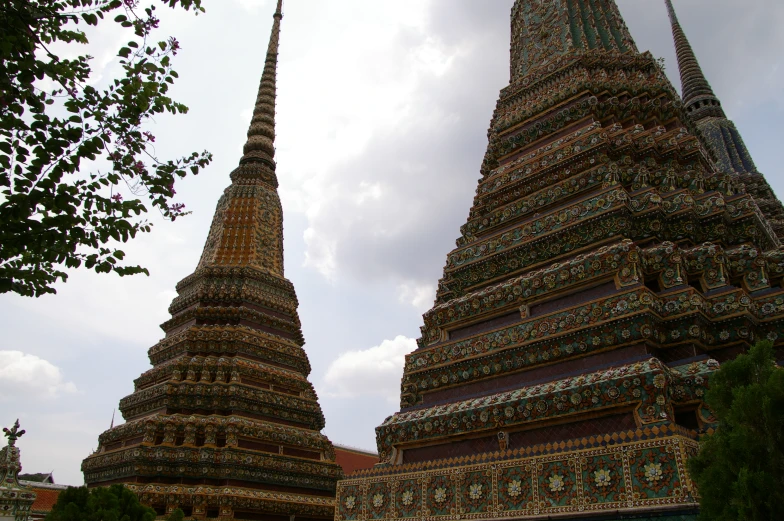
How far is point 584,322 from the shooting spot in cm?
693

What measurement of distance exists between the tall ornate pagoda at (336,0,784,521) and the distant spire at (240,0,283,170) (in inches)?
499

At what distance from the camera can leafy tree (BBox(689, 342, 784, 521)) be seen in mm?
3436

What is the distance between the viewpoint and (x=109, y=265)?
552cm

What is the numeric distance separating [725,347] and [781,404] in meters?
3.20

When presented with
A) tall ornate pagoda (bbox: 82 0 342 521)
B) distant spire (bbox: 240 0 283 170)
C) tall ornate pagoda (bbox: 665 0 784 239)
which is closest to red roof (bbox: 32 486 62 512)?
tall ornate pagoda (bbox: 82 0 342 521)

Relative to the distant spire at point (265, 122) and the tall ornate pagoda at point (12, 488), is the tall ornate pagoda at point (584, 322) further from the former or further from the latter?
the distant spire at point (265, 122)

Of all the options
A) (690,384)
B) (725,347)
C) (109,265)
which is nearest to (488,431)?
(690,384)

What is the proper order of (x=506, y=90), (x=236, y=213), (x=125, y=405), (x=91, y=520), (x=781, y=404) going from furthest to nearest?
(x=236, y=213) < (x=125, y=405) < (x=506, y=90) < (x=91, y=520) < (x=781, y=404)

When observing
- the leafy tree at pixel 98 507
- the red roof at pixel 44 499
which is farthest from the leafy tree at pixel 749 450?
the red roof at pixel 44 499

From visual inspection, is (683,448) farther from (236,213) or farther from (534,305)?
(236,213)

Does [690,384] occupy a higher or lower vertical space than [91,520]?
higher

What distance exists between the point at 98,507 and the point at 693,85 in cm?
2635

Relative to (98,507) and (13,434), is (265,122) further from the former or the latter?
(98,507)

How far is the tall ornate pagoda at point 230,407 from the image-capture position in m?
13.2
